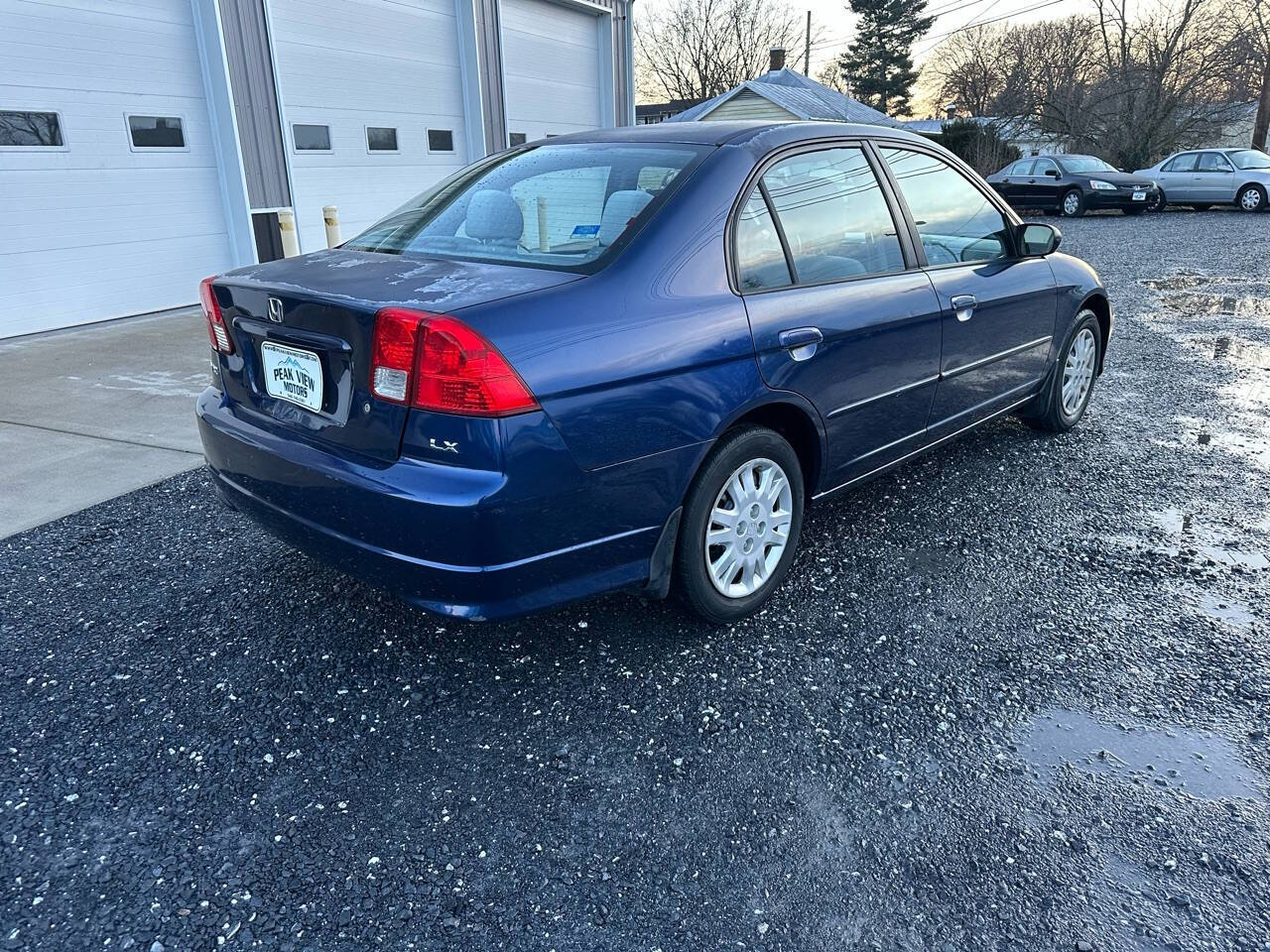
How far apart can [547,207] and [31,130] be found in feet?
22.7

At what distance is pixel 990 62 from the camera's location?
3956cm

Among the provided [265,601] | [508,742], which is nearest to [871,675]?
[508,742]

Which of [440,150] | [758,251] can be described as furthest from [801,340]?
[440,150]

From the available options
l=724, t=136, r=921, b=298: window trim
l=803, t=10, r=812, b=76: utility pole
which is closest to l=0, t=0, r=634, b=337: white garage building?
l=724, t=136, r=921, b=298: window trim

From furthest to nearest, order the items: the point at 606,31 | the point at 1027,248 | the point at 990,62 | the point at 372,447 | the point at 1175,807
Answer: the point at 990,62, the point at 606,31, the point at 1027,248, the point at 372,447, the point at 1175,807

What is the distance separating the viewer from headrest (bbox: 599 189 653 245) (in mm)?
2615

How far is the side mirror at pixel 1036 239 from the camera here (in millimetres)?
4043

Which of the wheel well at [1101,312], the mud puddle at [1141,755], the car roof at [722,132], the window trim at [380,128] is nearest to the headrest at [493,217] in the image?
the car roof at [722,132]

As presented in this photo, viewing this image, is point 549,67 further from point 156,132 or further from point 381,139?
point 156,132

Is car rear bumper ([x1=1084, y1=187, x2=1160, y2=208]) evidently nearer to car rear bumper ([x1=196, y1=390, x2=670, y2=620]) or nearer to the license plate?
car rear bumper ([x1=196, y1=390, x2=670, y2=620])

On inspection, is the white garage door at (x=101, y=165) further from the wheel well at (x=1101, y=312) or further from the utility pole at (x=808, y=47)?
the utility pole at (x=808, y=47)

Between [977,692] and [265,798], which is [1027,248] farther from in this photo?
[265,798]

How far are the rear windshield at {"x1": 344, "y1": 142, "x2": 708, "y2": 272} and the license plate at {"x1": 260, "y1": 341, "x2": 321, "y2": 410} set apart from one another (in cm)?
57

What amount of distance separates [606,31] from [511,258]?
13.7 m
